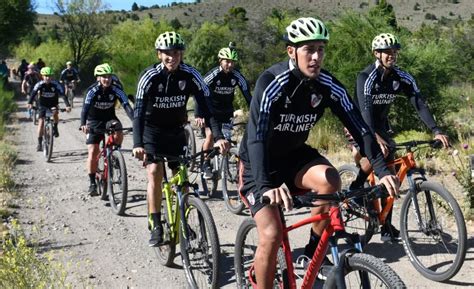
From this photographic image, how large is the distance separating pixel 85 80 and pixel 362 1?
46479 mm

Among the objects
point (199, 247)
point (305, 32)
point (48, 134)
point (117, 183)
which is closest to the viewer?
point (305, 32)

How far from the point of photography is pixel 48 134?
13.2 m

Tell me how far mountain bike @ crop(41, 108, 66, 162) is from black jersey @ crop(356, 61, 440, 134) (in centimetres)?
834

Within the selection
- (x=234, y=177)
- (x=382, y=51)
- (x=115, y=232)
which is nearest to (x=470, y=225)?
(x=382, y=51)

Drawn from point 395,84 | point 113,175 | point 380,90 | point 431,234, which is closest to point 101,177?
point 113,175

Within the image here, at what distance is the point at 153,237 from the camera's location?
593cm

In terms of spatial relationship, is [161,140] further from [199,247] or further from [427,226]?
[427,226]

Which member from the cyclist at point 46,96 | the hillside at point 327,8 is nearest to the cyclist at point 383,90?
the cyclist at point 46,96

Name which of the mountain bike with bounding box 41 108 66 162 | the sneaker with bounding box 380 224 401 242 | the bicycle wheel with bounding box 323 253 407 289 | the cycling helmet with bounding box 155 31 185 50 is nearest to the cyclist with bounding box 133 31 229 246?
the cycling helmet with bounding box 155 31 185 50

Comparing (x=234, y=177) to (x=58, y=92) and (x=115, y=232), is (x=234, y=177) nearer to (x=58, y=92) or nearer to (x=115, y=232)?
(x=115, y=232)

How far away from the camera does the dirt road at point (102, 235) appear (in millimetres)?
5691

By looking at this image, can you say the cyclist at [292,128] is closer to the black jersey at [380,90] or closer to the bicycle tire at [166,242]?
the bicycle tire at [166,242]

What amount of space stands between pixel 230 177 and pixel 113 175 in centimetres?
174

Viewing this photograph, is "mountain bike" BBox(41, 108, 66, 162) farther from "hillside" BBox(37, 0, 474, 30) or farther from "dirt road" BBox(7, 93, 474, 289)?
"hillside" BBox(37, 0, 474, 30)
